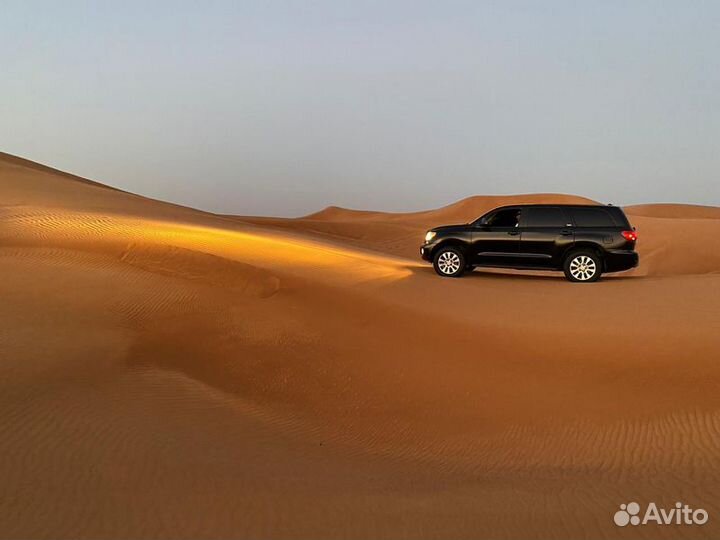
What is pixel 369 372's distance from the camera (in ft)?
24.3

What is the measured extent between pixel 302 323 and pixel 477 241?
632 cm

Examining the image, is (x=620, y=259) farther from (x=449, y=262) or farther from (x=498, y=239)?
(x=449, y=262)

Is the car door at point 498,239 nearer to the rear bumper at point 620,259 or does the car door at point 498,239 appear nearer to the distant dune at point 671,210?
the rear bumper at point 620,259

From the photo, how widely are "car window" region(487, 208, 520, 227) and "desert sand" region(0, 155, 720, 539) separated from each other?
2504mm

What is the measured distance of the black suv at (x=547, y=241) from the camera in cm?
1283

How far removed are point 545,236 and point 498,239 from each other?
1099mm

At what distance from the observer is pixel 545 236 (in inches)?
518

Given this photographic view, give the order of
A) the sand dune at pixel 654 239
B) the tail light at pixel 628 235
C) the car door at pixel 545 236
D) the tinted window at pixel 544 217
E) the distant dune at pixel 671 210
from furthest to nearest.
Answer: the distant dune at pixel 671 210 → the sand dune at pixel 654 239 → the tinted window at pixel 544 217 → the car door at pixel 545 236 → the tail light at pixel 628 235

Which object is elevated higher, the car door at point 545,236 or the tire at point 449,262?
the car door at point 545,236

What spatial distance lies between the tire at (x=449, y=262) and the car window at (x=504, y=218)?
1106 millimetres

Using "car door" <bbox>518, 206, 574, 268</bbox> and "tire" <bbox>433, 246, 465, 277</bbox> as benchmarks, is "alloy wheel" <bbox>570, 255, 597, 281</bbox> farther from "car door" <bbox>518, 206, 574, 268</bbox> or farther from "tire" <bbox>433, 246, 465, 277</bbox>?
"tire" <bbox>433, 246, 465, 277</bbox>

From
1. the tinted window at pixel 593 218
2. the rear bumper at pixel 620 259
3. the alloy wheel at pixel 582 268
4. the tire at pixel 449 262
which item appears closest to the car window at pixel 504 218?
the tire at pixel 449 262

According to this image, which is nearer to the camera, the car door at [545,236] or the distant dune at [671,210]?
the car door at [545,236]

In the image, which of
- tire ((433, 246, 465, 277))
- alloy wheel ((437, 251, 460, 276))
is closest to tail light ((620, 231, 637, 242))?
tire ((433, 246, 465, 277))
